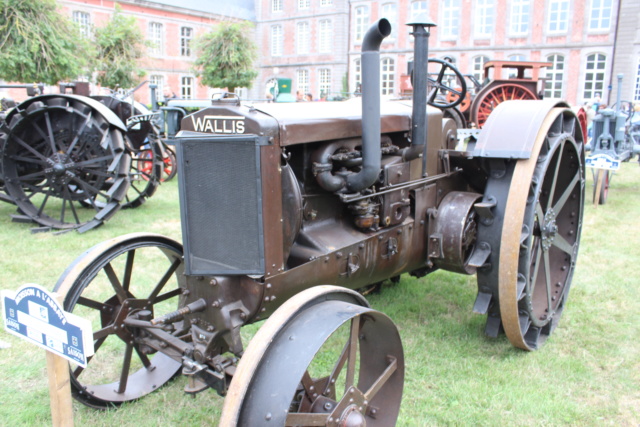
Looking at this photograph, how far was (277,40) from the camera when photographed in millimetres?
38031

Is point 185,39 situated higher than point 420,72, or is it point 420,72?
point 185,39

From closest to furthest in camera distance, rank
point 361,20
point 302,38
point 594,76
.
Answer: point 594,76 → point 361,20 → point 302,38

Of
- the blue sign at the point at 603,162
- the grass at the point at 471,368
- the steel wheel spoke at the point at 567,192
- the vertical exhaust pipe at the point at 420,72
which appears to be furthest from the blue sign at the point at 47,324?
the blue sign at the point at 603,162

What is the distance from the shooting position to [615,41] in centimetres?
2544

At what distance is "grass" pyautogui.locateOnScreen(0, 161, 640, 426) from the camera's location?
2.76 meters

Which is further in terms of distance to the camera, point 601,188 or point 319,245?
point 601,188

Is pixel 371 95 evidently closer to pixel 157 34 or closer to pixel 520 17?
pixel 520 17

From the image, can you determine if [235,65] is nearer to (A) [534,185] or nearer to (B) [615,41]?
(B) [615,41]

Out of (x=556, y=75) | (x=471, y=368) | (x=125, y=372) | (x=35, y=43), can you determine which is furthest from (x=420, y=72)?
(x=556, y=75)

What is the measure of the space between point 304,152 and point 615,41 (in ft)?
91.0

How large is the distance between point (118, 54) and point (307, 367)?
2280 centimetres

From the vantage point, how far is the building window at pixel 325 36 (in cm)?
3450

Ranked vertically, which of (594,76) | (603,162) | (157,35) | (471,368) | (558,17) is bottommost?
(471,368)

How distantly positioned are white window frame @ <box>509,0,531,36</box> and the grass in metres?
25.8
